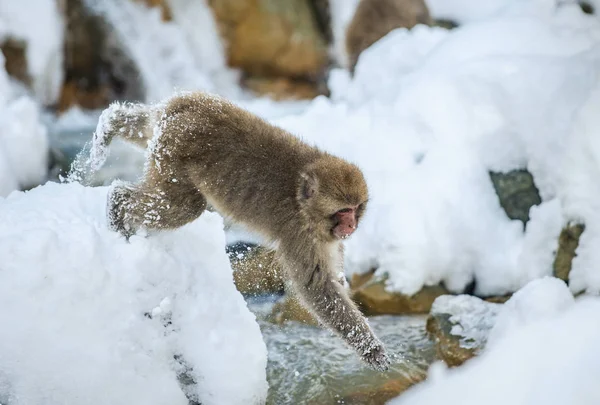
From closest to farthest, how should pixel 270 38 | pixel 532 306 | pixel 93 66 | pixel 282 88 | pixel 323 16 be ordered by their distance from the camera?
pixel 532 306, pixel 93 66, pixel 270 38, pixel 282 88, pixel 323 16

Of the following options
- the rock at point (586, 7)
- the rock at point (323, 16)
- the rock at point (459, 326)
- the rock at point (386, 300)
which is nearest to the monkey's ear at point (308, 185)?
the rock at point (459, 326)

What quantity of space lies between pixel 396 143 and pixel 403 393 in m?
2.75

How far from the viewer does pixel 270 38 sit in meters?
10.3

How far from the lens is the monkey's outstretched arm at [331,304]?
416 cm

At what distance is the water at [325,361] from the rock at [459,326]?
14 cm

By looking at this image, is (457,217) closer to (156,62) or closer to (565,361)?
(565,361)

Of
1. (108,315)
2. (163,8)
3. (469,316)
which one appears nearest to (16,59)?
(163,8)

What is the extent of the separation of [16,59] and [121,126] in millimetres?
4313

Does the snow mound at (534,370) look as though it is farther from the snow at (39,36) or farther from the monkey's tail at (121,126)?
the snow at (39,36)

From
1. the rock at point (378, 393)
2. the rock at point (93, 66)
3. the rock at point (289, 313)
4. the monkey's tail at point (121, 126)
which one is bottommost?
the rock at point (378, 393)

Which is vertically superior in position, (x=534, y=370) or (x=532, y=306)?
(x=532, y=306)

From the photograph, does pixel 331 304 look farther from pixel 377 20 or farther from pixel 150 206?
pixel 377 20

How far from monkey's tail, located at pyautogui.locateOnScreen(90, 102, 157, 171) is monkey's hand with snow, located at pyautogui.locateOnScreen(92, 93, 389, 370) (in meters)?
0.15

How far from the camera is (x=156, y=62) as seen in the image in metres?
9.77
